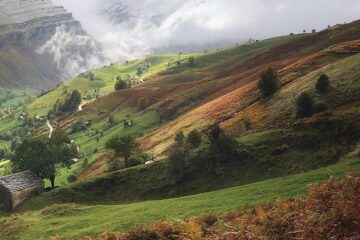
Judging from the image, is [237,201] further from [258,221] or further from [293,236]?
[293,236]

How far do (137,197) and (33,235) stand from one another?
16.6 meters

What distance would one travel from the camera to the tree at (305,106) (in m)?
67.6

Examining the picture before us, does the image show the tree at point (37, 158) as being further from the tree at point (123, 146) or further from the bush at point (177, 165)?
the bush at point (177, 165)

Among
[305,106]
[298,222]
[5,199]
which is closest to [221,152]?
[305,106]

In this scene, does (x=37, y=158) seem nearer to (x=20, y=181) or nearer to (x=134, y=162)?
(x=20, y=181)

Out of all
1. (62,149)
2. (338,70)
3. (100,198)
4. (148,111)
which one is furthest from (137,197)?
(148,111)

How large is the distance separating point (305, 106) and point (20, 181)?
45435mm

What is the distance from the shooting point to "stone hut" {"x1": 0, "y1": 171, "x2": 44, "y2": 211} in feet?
237

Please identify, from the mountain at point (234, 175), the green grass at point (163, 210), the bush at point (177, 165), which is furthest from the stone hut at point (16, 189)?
the bush at point (177, 165)

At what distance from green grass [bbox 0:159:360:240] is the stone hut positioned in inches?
535

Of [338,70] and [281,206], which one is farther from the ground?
[338,70]

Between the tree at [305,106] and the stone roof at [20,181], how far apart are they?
42.2 metres

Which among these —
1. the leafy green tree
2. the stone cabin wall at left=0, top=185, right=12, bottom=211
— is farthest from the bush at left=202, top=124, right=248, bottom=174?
the stone cabin wall at left=0, top=185, right=12, bottom=211

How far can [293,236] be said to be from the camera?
82.9 feet
